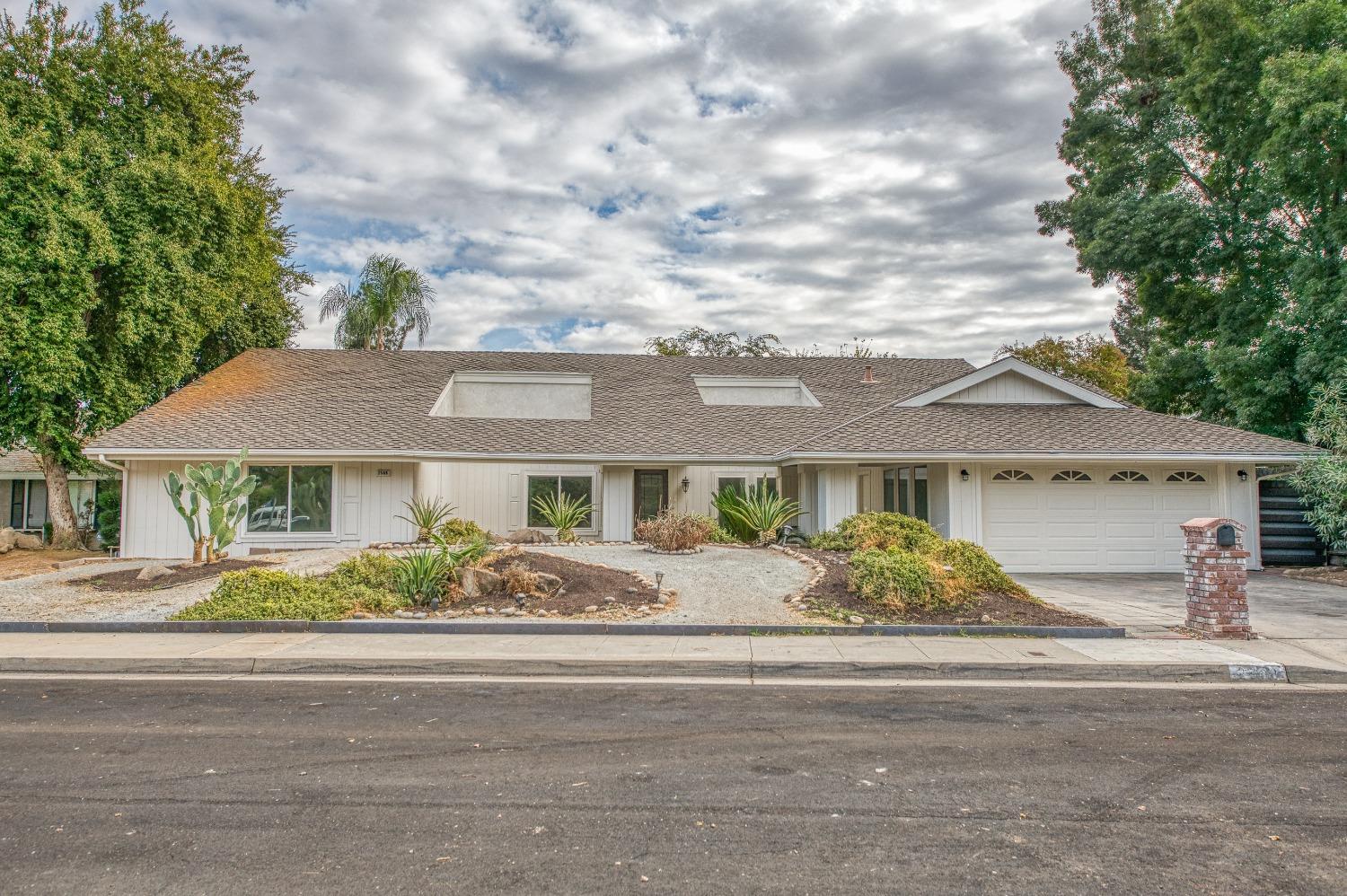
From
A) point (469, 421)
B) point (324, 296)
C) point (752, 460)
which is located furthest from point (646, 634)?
point (324, 296)

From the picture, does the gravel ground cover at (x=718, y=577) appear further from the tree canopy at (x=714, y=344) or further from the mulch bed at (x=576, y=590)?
the tree canopy at (x=714, y=344)

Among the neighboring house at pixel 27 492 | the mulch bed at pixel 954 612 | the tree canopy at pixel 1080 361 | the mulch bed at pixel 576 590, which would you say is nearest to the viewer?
the mulch bed at pixel 954 612

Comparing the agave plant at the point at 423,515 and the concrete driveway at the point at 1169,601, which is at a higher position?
the agave plant at the point at 423,515

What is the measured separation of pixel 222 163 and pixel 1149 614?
932 inches

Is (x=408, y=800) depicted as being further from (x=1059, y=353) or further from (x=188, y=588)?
(x=1059, y=353)

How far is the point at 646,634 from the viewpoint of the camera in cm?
930

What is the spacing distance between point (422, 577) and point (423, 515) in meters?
6.67

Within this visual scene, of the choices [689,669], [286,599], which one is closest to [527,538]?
[286,599]

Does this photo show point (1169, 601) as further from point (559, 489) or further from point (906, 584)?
point (559, 489)

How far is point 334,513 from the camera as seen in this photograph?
1722cm

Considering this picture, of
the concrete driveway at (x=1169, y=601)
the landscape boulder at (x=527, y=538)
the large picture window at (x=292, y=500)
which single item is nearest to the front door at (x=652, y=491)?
the landscape boulder at (x=527, y=538)

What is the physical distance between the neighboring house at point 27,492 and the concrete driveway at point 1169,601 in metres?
26.3

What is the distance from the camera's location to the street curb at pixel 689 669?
24.9 ft

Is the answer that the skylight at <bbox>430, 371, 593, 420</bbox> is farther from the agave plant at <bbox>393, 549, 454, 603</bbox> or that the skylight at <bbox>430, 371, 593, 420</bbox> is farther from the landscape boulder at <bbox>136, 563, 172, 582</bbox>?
the agave plant at <bbox>393, 549, 454, 603</bbox>
